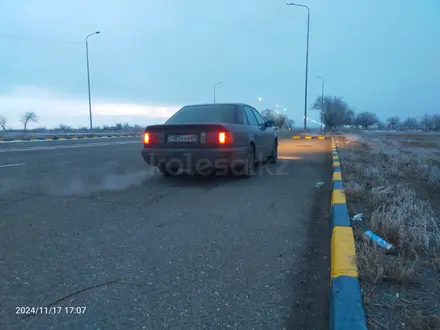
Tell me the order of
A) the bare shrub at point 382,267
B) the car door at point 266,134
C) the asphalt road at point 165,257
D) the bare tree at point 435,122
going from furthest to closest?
the bare tree at point 435,122
the car door at point 266,134
the bare shrub at point 382,267
the asphalt road at point 165,257

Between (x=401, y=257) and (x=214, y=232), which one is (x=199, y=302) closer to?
(x=214, y=232)

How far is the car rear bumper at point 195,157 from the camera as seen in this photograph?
5.68 meters

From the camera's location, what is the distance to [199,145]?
5734 mm

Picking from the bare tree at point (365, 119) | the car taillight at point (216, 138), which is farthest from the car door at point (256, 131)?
the bare tree at point (365, 119)

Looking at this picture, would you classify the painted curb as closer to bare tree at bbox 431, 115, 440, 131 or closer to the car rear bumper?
the car rear bumper

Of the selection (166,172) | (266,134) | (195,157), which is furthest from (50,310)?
(266,134)

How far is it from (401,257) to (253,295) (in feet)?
4.05

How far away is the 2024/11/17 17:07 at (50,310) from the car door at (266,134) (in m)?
5.99

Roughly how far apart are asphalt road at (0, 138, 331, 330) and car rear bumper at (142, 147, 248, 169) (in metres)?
0.47

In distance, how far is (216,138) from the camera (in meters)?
5.67

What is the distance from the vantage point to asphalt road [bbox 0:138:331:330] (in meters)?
2.06

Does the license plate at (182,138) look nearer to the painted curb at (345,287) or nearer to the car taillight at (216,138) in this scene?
the car taillight at (216,138)

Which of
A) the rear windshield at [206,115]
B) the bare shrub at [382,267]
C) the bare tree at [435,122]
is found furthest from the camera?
the bare tree at [435,122]

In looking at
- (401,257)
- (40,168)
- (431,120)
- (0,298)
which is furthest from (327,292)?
(431,120)
